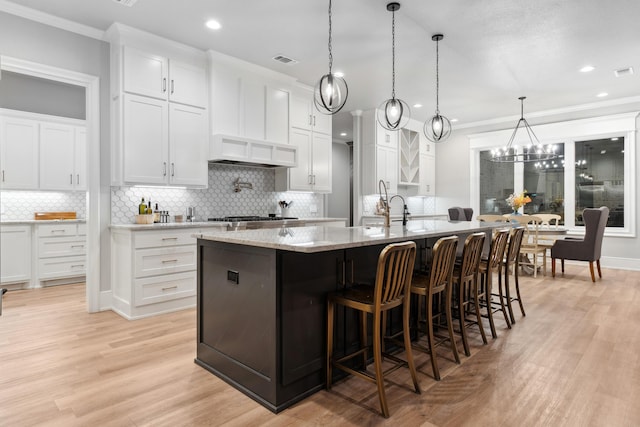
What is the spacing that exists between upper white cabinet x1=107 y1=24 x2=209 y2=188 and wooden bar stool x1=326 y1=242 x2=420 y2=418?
282 centimetres

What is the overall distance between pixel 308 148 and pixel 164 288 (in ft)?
9.79

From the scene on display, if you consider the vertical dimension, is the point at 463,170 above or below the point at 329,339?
above

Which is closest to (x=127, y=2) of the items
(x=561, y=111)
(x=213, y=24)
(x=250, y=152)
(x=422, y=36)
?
(x=213, y=24)

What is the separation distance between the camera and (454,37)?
165 inches

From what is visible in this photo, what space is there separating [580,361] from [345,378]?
68.5 inches

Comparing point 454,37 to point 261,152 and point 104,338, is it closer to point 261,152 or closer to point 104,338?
point 261,152

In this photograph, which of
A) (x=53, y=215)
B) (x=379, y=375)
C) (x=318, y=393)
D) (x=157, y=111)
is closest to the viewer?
(x=379, y=375)

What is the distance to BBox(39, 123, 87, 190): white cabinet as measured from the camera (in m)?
5.34

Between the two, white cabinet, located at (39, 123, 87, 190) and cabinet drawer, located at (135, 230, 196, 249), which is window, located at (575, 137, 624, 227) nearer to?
cabinet drawer, located at (135, 230, 196, 249)

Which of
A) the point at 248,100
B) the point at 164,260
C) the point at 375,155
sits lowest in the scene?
the point at 164,260

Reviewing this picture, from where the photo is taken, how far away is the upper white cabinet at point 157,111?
390cm

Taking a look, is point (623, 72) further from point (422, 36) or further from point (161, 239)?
point (161, 239)

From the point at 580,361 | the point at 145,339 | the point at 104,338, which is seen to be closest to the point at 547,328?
the point at 580,361

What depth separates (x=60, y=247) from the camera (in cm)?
529
